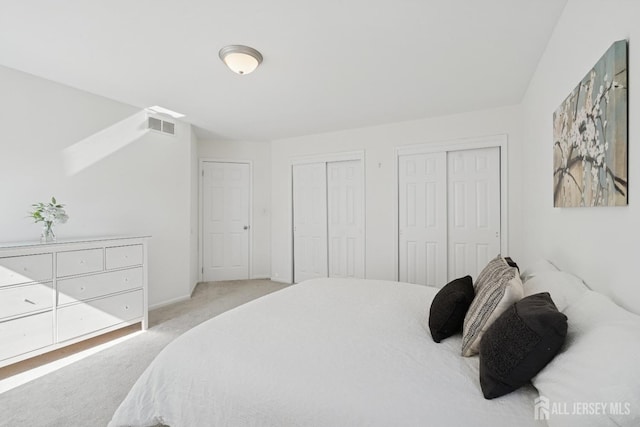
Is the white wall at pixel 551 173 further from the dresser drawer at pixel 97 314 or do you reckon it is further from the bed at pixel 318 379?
the dresser drawer at pixel 97 314

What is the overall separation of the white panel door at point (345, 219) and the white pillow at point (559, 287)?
2.81 metres

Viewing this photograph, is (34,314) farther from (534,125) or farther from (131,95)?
(534,125)

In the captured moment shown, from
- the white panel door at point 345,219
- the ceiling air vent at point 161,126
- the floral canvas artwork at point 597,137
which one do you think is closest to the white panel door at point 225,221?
the ceiling air vent at point 161,126

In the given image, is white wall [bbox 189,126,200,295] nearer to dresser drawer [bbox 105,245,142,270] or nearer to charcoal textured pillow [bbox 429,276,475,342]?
dresser drawer [bbox 105,245,142,270]

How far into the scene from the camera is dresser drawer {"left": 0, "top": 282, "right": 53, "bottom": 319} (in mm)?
2074

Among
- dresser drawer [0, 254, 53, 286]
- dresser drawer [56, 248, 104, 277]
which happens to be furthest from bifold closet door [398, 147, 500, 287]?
dresser drawer [0, 254, 53, 286]

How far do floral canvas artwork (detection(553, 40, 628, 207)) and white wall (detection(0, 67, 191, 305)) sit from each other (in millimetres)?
3947

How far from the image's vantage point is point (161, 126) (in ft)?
11.9

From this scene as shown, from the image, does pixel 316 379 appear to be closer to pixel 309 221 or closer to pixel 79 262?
pixel 79 262

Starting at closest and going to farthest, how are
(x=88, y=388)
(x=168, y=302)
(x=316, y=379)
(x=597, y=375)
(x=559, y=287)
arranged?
(x=597, y=375) → (x=316, y=379) → (x=559, y=287) → (x=88, y=388) → (x=168, y=302)

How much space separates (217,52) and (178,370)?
2150mm

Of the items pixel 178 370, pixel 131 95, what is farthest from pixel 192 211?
pixel 178 370

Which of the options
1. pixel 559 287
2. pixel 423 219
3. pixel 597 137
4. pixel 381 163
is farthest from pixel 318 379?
pixel 381 163

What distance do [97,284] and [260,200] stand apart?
110 inches
